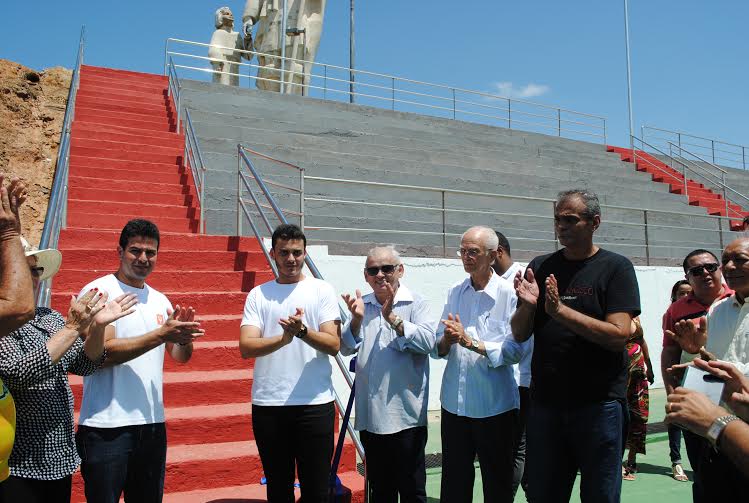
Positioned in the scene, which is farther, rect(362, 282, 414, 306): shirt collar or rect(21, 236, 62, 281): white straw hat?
rect(362, 282, 414, 306): shirt collar

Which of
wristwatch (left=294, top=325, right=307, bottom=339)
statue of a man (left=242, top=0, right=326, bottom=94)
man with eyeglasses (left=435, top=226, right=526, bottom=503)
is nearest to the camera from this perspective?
wristwatch (left=294, top=325, right=307, bottom=339)

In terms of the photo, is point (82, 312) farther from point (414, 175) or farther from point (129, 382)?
point (414, 175)

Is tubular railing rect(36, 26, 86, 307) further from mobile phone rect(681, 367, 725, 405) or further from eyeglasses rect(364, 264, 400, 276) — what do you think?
mobile phone rect(681, 367, 725, 405)

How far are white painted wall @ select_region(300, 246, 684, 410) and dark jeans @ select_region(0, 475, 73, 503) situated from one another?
4148 millimetres

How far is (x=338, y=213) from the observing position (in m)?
9.25

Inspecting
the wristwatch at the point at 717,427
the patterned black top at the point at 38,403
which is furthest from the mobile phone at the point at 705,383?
the patterned black top at the point at 38,403

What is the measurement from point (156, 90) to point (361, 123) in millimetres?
4068

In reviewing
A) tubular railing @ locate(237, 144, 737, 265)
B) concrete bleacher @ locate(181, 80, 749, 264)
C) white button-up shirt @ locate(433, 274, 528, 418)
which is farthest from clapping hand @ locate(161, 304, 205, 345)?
concrete bleacher @ locate(181, 80, 749, 264)

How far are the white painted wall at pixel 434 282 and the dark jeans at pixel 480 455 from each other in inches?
111

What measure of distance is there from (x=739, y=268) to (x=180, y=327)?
263cm

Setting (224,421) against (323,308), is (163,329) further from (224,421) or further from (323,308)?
(224,421)

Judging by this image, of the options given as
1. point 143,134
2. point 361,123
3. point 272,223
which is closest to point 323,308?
point 272,223

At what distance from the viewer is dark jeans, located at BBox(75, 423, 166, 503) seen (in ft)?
9.68

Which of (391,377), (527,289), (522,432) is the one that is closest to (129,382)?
(391,377)
